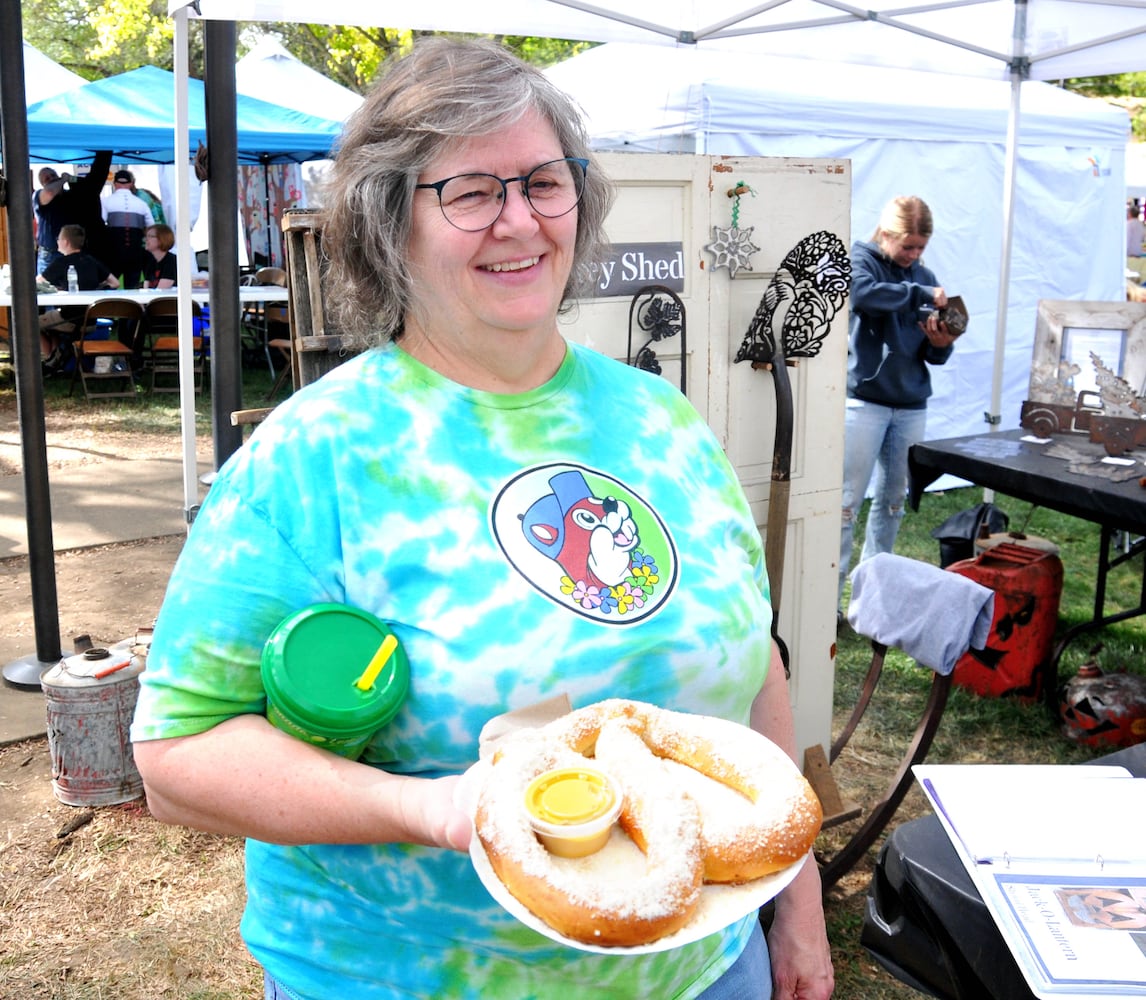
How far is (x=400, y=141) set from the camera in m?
1.37

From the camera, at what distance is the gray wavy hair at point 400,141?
53.1 inches

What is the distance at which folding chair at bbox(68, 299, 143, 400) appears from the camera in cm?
1025

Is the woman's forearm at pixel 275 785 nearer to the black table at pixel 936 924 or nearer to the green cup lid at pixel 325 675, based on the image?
the green cup lid at pixel 325 675

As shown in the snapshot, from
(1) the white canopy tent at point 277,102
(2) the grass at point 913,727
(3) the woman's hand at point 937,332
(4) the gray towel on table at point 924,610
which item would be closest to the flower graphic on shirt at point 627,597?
(4) the gray towel on table at point 924,610

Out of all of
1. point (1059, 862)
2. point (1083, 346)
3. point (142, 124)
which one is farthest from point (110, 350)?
point (1059, 862)

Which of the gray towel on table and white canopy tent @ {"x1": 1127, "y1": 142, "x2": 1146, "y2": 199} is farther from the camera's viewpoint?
white canopy tent @ {"x1": 1127, "y1": 142, "x2": 1146, "y2": 199}

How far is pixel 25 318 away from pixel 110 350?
7.14 metres

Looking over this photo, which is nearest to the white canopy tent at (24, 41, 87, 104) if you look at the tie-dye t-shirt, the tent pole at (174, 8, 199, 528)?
the tent pole at (174, 8, 199, 528)

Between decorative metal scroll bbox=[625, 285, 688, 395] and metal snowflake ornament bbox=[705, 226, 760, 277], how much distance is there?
0.68 feet

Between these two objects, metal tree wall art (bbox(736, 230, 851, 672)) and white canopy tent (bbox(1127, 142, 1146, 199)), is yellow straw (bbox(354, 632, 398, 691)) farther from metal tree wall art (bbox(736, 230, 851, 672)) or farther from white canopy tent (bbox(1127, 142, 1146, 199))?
white canopy tent (bbox(1127, 142, 1146, 199))

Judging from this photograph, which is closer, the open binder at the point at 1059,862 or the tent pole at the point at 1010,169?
the open binder at the point at 1059,862

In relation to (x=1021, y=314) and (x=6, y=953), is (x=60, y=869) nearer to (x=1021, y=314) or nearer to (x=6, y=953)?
(x=6, y=953)

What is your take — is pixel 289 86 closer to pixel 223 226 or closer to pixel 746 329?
pixel 223 226

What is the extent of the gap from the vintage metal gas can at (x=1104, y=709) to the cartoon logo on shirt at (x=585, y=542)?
3.31 m
